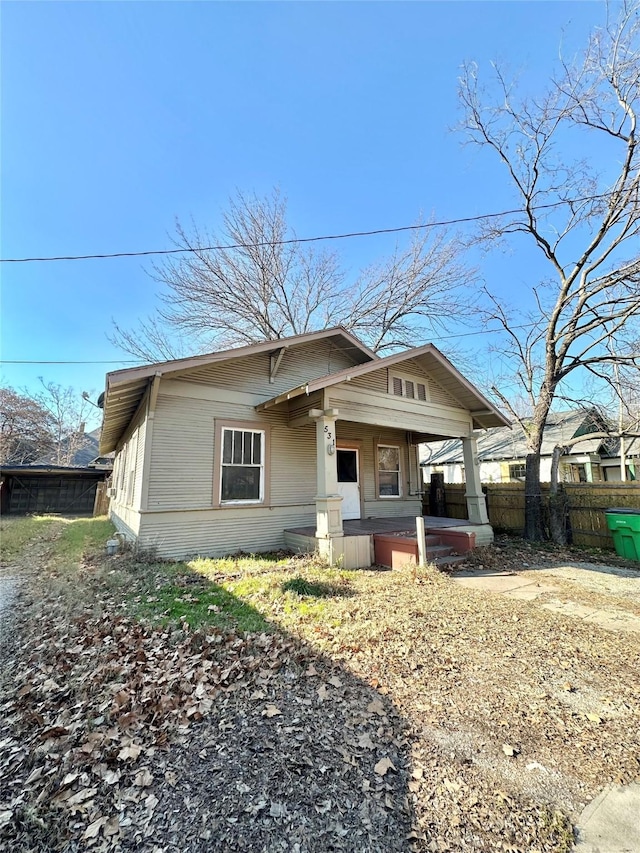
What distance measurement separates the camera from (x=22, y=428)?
2838 cm

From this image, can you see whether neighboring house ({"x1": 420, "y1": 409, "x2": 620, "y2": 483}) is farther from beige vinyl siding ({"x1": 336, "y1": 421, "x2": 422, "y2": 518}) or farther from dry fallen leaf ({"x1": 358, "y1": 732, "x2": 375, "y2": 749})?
dry fallen leaf ({"x1": 358, "y1": 732, "x2": 375, "y2": 749})

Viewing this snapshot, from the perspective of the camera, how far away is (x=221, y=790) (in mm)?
2092

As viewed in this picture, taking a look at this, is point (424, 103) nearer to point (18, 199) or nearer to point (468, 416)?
point (468, 416)

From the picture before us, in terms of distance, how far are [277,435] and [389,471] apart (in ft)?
13.7

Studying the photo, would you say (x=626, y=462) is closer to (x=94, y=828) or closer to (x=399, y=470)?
(x=399, y=470)

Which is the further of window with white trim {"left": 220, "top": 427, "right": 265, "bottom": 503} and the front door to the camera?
the front door

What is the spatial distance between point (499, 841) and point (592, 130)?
13.3m

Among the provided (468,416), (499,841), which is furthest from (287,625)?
(468,416)

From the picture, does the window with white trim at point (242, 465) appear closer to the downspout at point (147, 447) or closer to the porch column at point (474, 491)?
the downspout at point (147, 447)

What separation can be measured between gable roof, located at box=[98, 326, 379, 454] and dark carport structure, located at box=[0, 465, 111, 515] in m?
11.6

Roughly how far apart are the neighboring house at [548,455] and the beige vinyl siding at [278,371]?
391 inches

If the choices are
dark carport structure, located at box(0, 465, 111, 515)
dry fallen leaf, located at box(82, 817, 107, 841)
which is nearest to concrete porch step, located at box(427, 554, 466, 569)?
dry fallen leaf, located at box(82, 817, 107, 841)

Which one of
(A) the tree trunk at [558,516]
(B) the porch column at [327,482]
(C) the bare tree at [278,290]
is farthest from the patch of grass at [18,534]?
(A) the tree trunk at [558,516]

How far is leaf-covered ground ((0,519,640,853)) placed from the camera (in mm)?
1907
